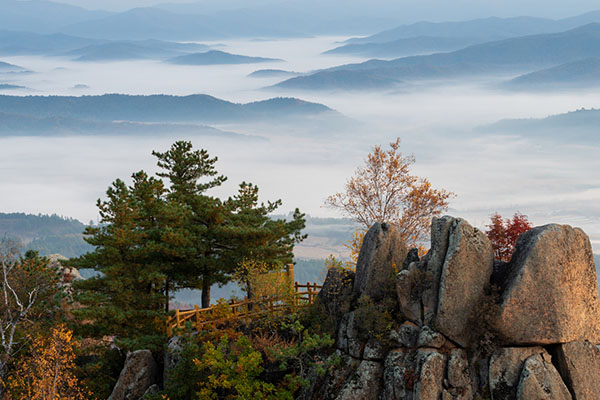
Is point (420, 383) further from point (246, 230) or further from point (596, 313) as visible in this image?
point (246, 230)

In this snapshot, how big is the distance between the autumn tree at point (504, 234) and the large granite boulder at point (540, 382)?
35.2ft

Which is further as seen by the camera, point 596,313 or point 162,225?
point 162,225

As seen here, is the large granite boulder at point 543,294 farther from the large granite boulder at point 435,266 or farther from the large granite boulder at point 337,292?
the large granite boulder at point 337,292

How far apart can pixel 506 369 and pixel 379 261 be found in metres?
7.57

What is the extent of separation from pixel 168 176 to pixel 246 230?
1103cm

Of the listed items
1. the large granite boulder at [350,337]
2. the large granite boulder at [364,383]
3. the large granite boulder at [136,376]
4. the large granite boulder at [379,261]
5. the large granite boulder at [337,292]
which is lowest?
the large granite boulder at [136,376]

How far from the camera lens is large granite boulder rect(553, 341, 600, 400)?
92.8ft

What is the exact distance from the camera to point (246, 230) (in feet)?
135

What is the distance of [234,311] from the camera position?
3794cm

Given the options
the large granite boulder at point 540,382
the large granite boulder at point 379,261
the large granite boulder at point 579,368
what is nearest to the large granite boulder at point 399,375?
the large granite boulder at point 379,261

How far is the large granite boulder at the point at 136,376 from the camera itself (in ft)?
121

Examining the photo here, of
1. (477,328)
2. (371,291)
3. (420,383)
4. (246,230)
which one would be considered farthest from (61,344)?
(477,328)

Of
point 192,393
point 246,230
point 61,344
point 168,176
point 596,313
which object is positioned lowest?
point 192,393

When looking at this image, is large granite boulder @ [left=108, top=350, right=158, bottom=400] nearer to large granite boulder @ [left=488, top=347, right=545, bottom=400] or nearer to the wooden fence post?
the wooden fence post
